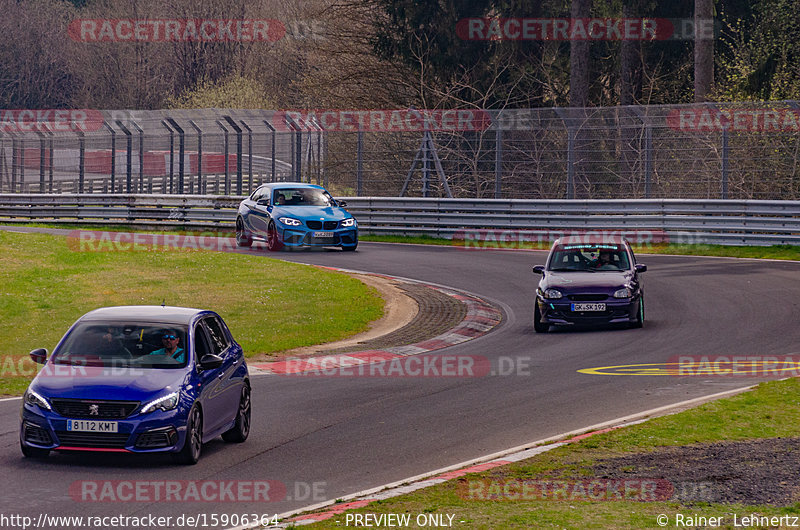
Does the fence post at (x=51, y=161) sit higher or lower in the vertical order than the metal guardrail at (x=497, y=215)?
higher

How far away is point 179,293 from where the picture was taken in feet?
68.7

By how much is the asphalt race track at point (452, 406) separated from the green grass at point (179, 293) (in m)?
2.57

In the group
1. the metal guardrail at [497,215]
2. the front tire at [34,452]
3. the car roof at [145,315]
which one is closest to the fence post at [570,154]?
the metal guardrail at [497,215]

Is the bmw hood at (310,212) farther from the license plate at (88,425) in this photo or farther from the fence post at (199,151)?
the license plate at (88,425)

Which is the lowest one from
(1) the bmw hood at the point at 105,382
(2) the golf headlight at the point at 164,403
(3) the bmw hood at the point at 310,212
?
(2) the golf headlight at the point at 164,403

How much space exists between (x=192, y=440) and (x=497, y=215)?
2320cm

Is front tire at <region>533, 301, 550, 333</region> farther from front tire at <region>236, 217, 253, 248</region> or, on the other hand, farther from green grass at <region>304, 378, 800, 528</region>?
front tire at <region>236, 217, 253, 248</region>

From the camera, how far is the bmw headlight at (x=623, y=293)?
59.0ft

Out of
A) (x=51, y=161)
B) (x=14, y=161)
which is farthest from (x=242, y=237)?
(x=14, y=161)

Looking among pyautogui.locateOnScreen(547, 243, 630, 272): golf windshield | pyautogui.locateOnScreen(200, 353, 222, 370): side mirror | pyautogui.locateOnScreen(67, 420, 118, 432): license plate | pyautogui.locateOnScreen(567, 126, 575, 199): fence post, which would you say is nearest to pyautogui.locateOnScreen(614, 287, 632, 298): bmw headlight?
pyautogui.locateOnScreen(547, 243, 630, 272): golf windshield

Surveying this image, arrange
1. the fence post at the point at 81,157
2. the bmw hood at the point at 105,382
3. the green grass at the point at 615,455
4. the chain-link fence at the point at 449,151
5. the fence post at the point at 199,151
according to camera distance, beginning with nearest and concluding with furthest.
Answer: the green grass at the point at 615,455 → the bmw hood at the point at 105,382 → the chain-link fence at the point at 449,151 → the fence post at the point at 199,151 → the fence post at the point at 81,157

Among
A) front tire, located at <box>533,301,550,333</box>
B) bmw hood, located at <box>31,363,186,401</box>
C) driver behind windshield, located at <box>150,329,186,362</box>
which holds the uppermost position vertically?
driver behind windshield, located at <box>150,329,186,362</box>

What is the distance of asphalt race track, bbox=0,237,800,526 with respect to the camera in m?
9.19

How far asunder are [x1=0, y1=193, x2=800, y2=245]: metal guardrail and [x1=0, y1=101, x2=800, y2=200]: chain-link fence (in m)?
1.01
